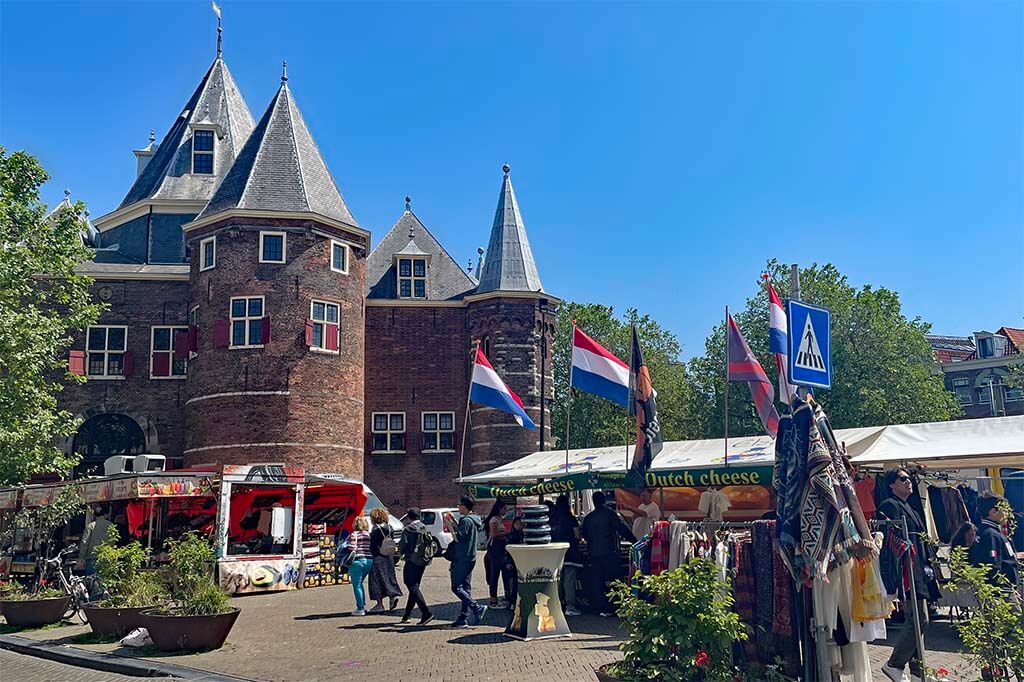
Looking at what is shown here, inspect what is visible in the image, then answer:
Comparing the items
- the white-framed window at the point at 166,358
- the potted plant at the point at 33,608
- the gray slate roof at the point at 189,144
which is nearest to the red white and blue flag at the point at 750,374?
the potted plant at the point at 33,608

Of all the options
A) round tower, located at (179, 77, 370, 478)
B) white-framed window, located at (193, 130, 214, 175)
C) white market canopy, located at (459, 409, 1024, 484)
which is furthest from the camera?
white-framed window, located at (193, 130, 214, 175)

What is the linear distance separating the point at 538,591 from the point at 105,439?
85.2 ft

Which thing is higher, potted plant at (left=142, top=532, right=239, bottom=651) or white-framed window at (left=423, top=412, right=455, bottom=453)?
white-framed window at (left=423, top=412, right=455, bottom=453)

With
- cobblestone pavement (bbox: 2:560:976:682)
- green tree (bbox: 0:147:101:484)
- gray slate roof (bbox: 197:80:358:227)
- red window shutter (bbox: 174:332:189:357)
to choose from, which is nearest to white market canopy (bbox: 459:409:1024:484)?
cobblestone pavement (bbox: 2:560:976:682)

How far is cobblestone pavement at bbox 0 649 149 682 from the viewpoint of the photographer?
9445mm

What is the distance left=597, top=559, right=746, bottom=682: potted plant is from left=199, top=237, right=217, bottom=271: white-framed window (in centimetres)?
2582

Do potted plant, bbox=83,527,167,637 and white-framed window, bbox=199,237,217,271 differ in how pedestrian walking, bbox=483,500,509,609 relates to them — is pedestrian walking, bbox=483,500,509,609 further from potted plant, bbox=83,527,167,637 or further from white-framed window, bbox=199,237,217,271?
white-framed window, bbox=199,237,217,271

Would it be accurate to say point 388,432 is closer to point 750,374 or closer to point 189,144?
point 189,144

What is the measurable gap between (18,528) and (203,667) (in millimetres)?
12347

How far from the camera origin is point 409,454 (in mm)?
34438

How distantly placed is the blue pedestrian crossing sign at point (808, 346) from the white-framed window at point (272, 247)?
23431 millimetres

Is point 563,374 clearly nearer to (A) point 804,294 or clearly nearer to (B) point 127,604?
(A) point 804,294

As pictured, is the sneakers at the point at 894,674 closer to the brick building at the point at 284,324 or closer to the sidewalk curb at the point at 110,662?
the sidewalk curb at the point at 110,662

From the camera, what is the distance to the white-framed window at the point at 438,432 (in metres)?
34.5
